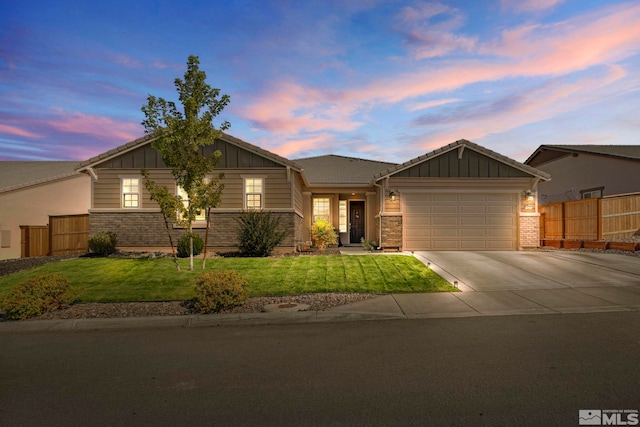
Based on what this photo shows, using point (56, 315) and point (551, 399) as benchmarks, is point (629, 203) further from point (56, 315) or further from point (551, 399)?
point (56, 315)

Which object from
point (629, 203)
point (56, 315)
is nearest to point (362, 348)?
point (56, 315)

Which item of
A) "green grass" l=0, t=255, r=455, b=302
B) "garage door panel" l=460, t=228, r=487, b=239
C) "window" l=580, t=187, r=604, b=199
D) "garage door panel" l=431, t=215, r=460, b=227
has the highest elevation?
"window" l=580, t=187, r=604, b=199

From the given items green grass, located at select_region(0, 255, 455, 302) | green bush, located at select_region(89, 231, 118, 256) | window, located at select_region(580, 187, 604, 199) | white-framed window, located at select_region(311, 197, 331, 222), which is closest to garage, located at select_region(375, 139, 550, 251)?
green grass, located at select_region(0, 255, 455, 302)

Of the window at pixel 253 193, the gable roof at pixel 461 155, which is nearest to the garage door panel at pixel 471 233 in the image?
the gable roof at pixel 461 155

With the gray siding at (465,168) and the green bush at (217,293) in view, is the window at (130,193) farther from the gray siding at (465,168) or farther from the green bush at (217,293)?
the gray siding at (465,168)

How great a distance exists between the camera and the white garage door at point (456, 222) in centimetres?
1773

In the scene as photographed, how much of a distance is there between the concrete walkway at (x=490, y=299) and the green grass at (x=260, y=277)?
3.07 feet

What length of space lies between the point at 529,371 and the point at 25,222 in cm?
2529

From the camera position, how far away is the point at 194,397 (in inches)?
172

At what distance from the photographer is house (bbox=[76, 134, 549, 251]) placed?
17484 millimetres

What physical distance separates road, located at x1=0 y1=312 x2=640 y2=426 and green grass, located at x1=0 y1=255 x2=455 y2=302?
2.65 m

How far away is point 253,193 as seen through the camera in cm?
1762

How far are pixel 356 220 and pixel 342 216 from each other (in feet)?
2.87

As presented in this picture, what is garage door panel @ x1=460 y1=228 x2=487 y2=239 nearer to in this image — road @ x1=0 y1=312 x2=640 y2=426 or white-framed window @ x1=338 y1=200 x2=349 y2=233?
white-framed window @ x1=338 y1=200 x2=349 y2=233
